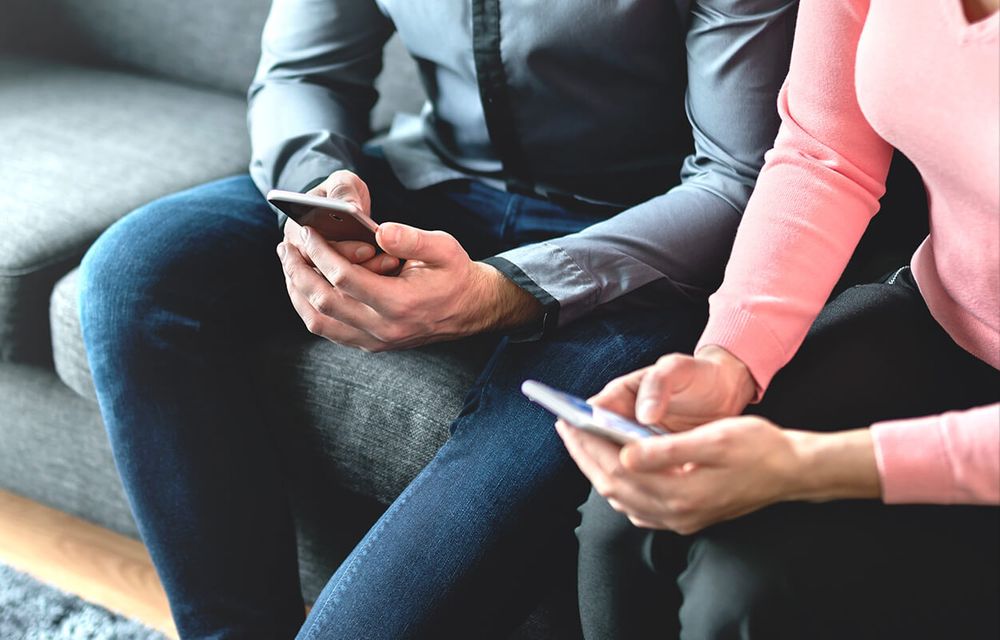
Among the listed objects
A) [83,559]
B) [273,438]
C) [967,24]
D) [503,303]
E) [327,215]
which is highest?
[967,24]

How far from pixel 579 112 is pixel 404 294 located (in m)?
0.34

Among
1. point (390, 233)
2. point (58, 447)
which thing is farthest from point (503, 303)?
point (58, 447)

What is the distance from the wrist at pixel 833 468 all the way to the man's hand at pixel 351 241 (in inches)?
17.4

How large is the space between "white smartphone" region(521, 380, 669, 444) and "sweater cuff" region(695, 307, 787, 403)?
137mm

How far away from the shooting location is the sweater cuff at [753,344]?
33.1 inches

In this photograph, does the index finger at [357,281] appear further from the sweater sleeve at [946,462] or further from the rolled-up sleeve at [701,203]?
the sweater sleeve at [946,462]

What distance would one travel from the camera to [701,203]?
106 cm

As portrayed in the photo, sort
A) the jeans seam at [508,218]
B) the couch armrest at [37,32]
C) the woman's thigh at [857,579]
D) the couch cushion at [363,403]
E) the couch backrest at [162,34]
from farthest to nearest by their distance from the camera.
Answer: the couch armrest at [37,32]
the couch backrest at [162,34]
the jeans seam at [508,218]
the couch cushion at [363,403]
the woman's thigh at [857,579]

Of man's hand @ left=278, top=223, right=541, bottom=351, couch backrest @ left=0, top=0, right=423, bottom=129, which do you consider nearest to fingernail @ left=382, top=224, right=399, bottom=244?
man's hand @ left=278, top=223, right=541, bottom=351

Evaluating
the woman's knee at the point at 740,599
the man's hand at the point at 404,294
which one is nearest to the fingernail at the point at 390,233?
the man's hand at the point at 404,294

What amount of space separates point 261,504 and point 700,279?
0.51m

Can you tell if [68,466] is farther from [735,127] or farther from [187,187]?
[735,127]

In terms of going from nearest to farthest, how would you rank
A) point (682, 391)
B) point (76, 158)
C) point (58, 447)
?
1. point (682, 391)
2. point (58, 447)
3. point (76, 158)

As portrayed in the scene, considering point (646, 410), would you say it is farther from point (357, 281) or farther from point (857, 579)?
point (357, 281)
